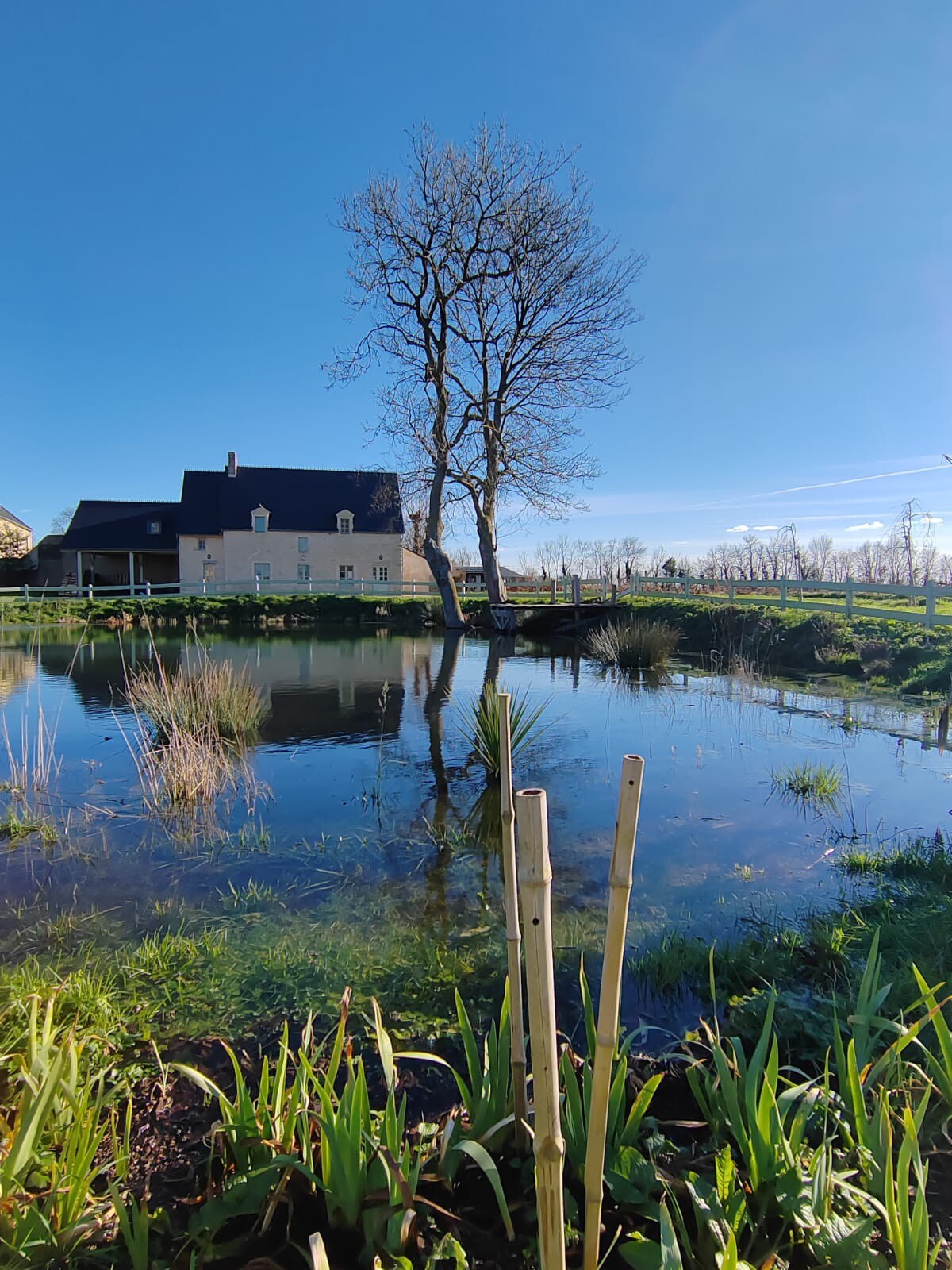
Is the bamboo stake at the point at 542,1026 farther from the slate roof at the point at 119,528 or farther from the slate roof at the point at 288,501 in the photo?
the slate roof at the point at 119,528

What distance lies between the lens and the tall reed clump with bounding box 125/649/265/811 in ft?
17.7

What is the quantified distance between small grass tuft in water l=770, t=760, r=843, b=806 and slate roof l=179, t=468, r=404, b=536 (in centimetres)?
3222

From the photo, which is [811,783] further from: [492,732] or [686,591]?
[686,591]

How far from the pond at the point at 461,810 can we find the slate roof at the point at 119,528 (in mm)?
29682

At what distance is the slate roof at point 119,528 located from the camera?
36719 mm

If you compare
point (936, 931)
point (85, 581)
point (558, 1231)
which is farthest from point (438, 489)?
point (85, 581)

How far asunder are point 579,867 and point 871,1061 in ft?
7.68

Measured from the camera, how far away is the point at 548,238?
20547 millimetres

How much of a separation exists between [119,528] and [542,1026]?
1666 inches

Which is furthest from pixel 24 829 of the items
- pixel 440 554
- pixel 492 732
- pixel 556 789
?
pixel 440 554

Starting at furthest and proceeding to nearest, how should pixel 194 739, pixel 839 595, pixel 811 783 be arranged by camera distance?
pixel 839 595 < pixel 194 739 < pixel 811 783

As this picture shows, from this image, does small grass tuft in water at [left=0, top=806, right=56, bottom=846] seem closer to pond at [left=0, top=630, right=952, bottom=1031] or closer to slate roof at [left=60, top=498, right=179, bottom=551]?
pond at [left=0, top=630, right=952, bottom=1031]

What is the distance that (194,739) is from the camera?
6.48m

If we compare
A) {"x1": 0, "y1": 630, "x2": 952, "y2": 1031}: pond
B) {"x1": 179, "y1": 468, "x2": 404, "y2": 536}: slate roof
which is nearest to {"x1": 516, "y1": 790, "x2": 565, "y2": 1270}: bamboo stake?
{"x1": 0, "y1": 630, "x2": 952, "y2": 1031}: pond
